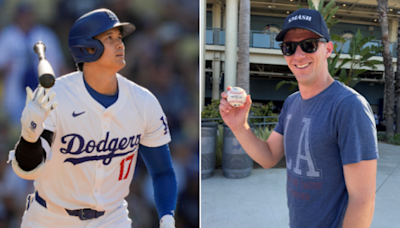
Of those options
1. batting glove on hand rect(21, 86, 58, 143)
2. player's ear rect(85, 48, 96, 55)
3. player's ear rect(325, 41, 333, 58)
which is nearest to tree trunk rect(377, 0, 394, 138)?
player's ear rect(325, 41, 333, 58)

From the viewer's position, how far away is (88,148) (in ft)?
6.26

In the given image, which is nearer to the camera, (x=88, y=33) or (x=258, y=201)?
(x=88, y=33)

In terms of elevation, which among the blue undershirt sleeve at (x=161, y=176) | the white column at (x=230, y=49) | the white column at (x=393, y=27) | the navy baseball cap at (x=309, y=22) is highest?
the white column at (x=393, y=27)

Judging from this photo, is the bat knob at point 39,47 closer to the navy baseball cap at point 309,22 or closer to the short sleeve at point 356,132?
the navy baseball cap at point 309,22

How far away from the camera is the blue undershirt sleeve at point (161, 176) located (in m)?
2.25

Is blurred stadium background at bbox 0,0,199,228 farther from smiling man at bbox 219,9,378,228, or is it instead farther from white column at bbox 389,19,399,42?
white column at bbox 389,19,399,42

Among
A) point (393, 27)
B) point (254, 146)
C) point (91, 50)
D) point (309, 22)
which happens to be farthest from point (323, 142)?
point (393, 27)

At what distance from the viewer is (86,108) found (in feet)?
6.35

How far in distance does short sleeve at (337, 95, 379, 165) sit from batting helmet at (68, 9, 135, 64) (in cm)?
165

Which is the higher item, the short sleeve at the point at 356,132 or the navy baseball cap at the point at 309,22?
the navy baseball cap at the point at 309,22

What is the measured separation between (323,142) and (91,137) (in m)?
1.56

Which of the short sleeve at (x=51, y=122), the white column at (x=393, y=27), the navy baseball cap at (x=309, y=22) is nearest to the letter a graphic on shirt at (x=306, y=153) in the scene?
the navy baseball cap at (x=309, y=22)

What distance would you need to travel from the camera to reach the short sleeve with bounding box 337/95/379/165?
138cm

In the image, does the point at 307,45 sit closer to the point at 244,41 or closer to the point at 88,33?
the point at 88,33
